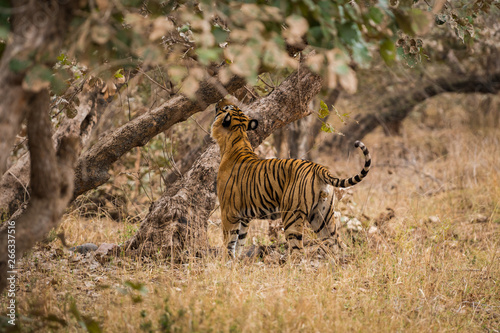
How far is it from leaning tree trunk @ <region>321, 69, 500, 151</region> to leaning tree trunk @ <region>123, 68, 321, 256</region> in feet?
23.1

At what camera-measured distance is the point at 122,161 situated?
793cm

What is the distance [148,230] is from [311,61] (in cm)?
303

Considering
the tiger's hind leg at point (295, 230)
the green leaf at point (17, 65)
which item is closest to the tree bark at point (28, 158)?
the tiger's hind leg at point (295, 230)

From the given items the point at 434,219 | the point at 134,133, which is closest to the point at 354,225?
the point at 434,219

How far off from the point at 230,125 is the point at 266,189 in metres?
0.84

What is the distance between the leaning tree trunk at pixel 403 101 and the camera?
1233 cm

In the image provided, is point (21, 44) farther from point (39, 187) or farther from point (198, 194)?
point (198, 194)

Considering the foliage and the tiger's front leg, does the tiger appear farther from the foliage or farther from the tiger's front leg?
the foliage

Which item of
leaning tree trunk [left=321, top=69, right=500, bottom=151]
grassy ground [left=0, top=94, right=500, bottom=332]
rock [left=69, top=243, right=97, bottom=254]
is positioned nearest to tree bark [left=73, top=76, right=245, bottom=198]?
rock [left=69, top=243, right=97, bottom=254]

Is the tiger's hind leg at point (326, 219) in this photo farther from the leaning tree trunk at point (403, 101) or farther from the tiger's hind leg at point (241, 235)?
the leaning tree trunk at point (403, 101)

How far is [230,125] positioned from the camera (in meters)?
5.18

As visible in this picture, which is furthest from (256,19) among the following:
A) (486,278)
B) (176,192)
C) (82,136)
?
(82,136)

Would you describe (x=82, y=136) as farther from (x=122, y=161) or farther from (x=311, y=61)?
(x=311, y=61)

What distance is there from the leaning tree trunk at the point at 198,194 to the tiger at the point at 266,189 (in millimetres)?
263
